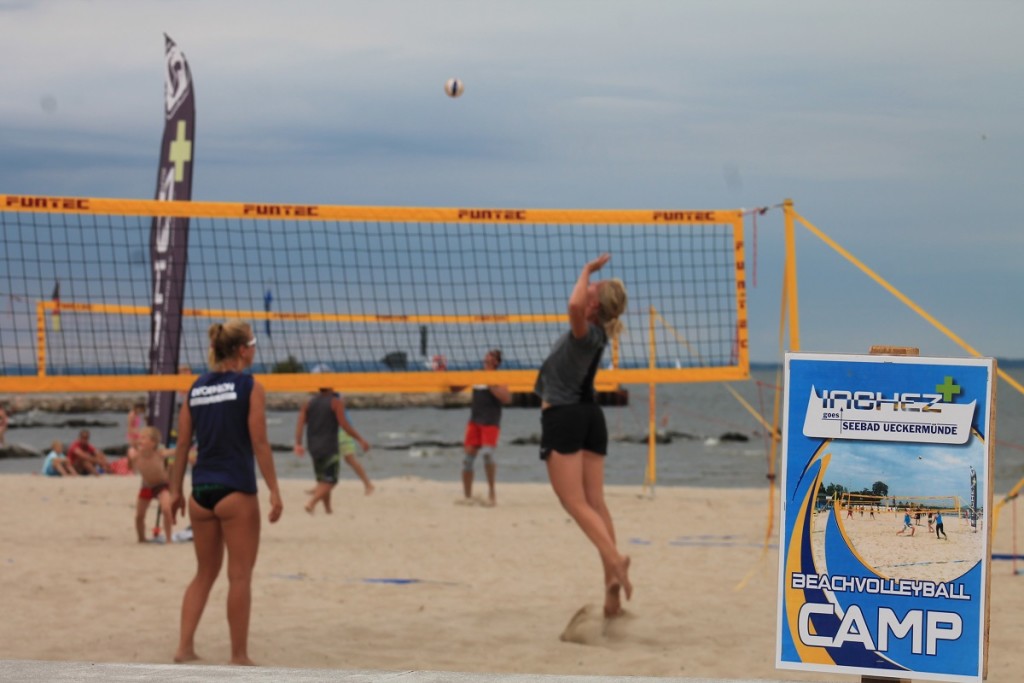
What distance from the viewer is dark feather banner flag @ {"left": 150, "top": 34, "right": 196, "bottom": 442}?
12594mm

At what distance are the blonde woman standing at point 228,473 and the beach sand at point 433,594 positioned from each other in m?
0.38

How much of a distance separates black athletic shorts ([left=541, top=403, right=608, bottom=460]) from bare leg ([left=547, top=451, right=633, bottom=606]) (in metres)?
0.04

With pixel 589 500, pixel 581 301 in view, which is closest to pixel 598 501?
pixel 589 500

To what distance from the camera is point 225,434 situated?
4812mm

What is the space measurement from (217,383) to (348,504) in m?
7.29

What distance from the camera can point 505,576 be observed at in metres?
7.48

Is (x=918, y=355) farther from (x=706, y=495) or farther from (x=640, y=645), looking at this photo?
(x=706, y=495)

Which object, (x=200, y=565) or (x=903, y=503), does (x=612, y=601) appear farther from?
(x=903, y=503)

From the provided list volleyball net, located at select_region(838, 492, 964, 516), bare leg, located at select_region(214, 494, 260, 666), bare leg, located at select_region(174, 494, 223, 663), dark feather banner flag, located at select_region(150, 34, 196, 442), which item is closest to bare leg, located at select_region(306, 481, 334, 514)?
dark feather banner flag, located at select_region(150, 34, 196, 442)

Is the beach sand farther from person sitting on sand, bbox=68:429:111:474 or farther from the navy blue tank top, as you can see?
person sitting on sand, bbox=68:429:111:474

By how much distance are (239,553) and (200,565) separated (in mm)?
217

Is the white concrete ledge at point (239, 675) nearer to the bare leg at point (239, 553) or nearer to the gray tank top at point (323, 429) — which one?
the bare leg at point (239, 553)

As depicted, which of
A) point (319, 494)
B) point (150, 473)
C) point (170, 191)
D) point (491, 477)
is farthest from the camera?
point (170, 191)

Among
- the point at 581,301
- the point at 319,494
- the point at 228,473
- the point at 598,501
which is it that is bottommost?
the point at 319,494
